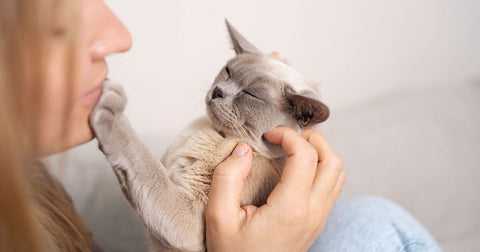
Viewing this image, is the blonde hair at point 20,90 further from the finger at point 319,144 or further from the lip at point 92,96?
the finger at point 319,144

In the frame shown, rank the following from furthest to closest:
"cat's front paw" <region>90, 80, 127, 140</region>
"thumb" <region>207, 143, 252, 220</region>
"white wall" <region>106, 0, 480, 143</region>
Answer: "white wall" <region>106, 0, 480, 143</region> < "thumb" <region>207, 143, 252, 220</region> < "cat's front paw" <region>90, 80, 127, 140</region>

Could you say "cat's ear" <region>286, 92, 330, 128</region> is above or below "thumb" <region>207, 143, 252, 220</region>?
above

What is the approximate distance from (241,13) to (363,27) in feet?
2.07

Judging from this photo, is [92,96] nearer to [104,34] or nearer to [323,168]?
[104,34]

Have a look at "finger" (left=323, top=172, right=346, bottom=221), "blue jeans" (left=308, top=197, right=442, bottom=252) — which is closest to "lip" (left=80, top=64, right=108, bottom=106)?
"finger" (left=323, top=172, right=346, bottom=221)

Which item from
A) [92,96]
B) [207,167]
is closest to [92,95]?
[92,96]

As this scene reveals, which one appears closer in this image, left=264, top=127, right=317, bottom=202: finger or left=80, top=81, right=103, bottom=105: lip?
left=80, top=81, right=103, bottom=105: lip

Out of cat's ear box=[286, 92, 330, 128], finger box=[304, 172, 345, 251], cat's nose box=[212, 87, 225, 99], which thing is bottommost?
finger box=[304, 172, 345, 251]

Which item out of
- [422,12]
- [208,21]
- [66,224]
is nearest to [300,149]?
[66,224]

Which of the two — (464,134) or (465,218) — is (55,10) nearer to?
(465,218)

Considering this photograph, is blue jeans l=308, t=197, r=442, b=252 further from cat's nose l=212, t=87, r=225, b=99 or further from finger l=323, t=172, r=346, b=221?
cat's nose l=212, t=87, r=225, b=99

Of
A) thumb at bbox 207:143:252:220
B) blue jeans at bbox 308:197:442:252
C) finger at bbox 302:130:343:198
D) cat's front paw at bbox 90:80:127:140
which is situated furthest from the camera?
blue jeans at bbox 308:197:442:252

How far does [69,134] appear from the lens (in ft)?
1.98

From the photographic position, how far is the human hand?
719 mm
